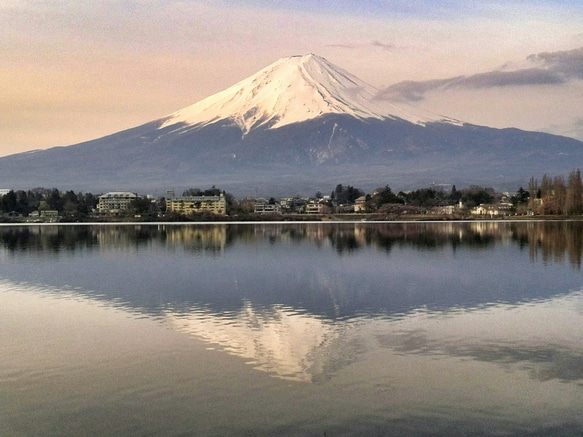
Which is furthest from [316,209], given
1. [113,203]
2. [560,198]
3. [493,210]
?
[560,198]

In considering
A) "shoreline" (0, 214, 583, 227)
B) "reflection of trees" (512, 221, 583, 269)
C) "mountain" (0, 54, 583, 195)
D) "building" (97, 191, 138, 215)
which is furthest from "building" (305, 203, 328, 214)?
"mountain" (0, 54, 583, 195)

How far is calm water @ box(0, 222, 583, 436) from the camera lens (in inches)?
279

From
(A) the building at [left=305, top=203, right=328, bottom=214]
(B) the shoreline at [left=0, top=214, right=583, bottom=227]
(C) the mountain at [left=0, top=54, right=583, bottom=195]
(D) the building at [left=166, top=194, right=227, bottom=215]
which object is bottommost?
(B) the shoreline at [left=0, top=214, right=583, bottom=227]

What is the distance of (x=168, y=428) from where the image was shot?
22.4 ft

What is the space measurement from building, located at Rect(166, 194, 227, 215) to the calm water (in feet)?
202

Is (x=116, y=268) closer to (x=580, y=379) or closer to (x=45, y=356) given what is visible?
(x=45, y=356)

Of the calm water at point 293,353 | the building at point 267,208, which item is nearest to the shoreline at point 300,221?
the building at point 267,208

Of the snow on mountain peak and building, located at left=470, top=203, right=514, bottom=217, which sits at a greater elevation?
the snow on mountain peak

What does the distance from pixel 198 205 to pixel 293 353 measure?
7418 centimetres

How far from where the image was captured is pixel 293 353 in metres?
9.62

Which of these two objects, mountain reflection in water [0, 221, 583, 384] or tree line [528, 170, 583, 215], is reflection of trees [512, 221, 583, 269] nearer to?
mountain reflection in water [0, 221, 583, 384]

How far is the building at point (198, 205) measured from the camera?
8100 centimetres

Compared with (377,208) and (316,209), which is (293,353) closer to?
(377,208)

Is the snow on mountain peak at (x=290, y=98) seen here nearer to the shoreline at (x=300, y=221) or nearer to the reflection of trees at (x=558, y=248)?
the shoreline at (x=300, y=221)
